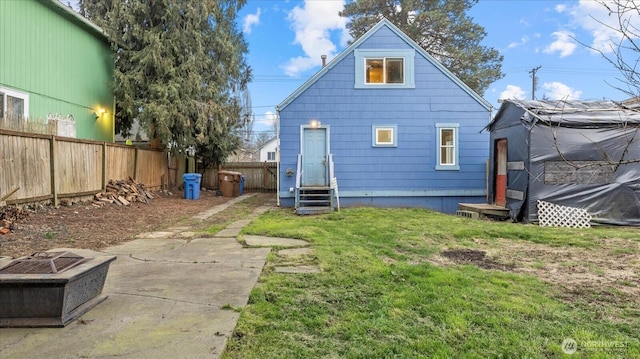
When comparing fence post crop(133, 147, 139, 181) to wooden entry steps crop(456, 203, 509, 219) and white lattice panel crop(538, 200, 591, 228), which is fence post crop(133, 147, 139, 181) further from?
white lattice panel crop(538, 200, 591, 228)

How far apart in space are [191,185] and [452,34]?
16653mm

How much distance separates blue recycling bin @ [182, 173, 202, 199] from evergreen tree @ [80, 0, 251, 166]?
1403 millimetres

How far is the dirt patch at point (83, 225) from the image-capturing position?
533 centimetres

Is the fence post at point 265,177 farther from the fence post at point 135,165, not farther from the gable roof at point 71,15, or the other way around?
the gable roof at point 71,15

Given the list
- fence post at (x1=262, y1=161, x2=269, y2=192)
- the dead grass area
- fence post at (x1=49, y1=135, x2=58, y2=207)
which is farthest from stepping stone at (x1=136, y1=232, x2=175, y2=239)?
fence post at (x1=262, y1=161, x2=269, y2=192)

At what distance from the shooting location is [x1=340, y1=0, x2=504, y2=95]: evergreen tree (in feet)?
65.5

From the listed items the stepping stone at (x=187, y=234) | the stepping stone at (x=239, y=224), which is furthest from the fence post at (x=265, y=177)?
the stepping stone at (x=187, y=234)

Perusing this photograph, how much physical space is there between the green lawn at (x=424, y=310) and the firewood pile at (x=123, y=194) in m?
6.61

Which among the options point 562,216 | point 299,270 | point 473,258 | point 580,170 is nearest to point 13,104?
point 299,270

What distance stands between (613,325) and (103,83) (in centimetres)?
1424

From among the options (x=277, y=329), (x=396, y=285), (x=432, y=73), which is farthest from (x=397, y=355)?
(x=432, y=73)

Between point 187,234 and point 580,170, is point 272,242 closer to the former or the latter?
point 187,234

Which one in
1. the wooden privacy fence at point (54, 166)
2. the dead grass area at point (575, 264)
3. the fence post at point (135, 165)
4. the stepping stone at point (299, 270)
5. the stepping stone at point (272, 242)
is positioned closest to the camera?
the dead grass area at point (575, 264)

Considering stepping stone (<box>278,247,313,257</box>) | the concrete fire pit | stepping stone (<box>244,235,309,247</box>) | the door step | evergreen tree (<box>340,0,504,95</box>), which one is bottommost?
stepping stone (<box>278,247,313,257</box>)
